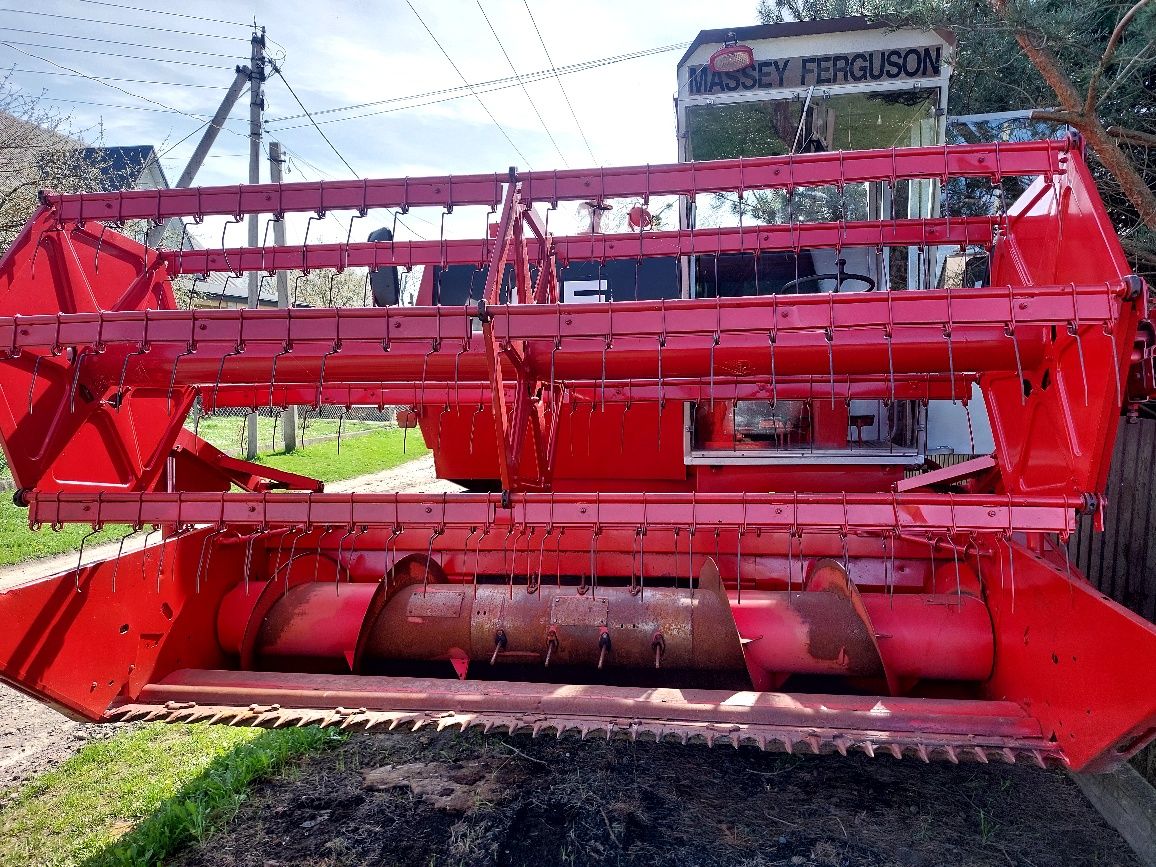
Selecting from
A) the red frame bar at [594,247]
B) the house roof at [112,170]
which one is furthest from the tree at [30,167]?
the red frame bar at [594,247]

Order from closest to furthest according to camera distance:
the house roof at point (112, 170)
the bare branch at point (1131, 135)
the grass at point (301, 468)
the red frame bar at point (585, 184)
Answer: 1. the red frame bar at point (585, 184)
2. the bare branch at point (1131, 135)
3. the grass at point (301, 468)
4. the house roof at point (112, 170)

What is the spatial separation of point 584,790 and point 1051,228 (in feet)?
9.77

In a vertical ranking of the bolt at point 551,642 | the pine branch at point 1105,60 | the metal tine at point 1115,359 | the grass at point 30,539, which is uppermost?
the pine branch at point 1105,60

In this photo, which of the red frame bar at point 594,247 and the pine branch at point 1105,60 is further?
the pine branch at point 1105,60

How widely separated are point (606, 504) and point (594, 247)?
2092mm

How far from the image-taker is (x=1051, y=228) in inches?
102

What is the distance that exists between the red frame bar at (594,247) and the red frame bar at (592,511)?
1693mm

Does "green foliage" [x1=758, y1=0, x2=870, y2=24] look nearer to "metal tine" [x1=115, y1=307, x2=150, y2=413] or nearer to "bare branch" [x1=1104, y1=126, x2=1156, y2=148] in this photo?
"bare branch" [x1=1104, y1=126, x2=1156, y2=148]

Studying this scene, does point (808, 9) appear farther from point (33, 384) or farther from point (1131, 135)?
point (33, 384)

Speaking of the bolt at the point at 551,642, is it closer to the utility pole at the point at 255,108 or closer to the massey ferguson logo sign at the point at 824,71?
the massey ferguson logo sign at the point at 824,71

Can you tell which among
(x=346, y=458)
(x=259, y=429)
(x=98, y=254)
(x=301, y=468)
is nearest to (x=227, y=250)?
(x=98, y=254)

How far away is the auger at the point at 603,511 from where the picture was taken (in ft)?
7.06

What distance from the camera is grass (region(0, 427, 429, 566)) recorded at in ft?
22.6

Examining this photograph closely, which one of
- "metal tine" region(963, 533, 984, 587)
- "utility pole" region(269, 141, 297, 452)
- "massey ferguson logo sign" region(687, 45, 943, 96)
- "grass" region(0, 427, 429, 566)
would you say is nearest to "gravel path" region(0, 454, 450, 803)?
"grass" region(0, 427, 429, 566)
